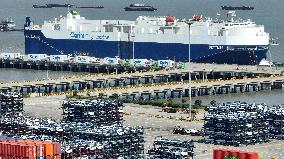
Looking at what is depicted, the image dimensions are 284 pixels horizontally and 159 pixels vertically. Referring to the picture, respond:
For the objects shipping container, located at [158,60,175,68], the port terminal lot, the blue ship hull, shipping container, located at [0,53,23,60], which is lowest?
the port terminal lot

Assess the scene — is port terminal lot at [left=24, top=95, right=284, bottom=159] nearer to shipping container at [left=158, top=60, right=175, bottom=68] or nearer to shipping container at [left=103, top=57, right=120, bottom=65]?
shipping container at [left=158, top=60, right=175, bottom=68]

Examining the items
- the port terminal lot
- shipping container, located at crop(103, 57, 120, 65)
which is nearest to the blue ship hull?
shipping container, located at crop(103, 57, 120, 65)

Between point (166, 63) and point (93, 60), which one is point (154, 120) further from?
point (93, 60)

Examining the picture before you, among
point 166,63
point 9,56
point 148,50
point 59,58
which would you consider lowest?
point 166,63

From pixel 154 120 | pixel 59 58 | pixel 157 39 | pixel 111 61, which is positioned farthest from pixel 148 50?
pixel 154 120

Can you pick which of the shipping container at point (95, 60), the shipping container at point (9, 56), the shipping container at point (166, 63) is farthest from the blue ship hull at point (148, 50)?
the shipping container at point (9, 56)

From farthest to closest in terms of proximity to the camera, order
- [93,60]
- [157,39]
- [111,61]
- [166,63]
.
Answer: [157,39], [93,60], [111,61], [166,63]

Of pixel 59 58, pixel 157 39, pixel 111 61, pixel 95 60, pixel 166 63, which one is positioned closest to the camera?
pixel 166 63
